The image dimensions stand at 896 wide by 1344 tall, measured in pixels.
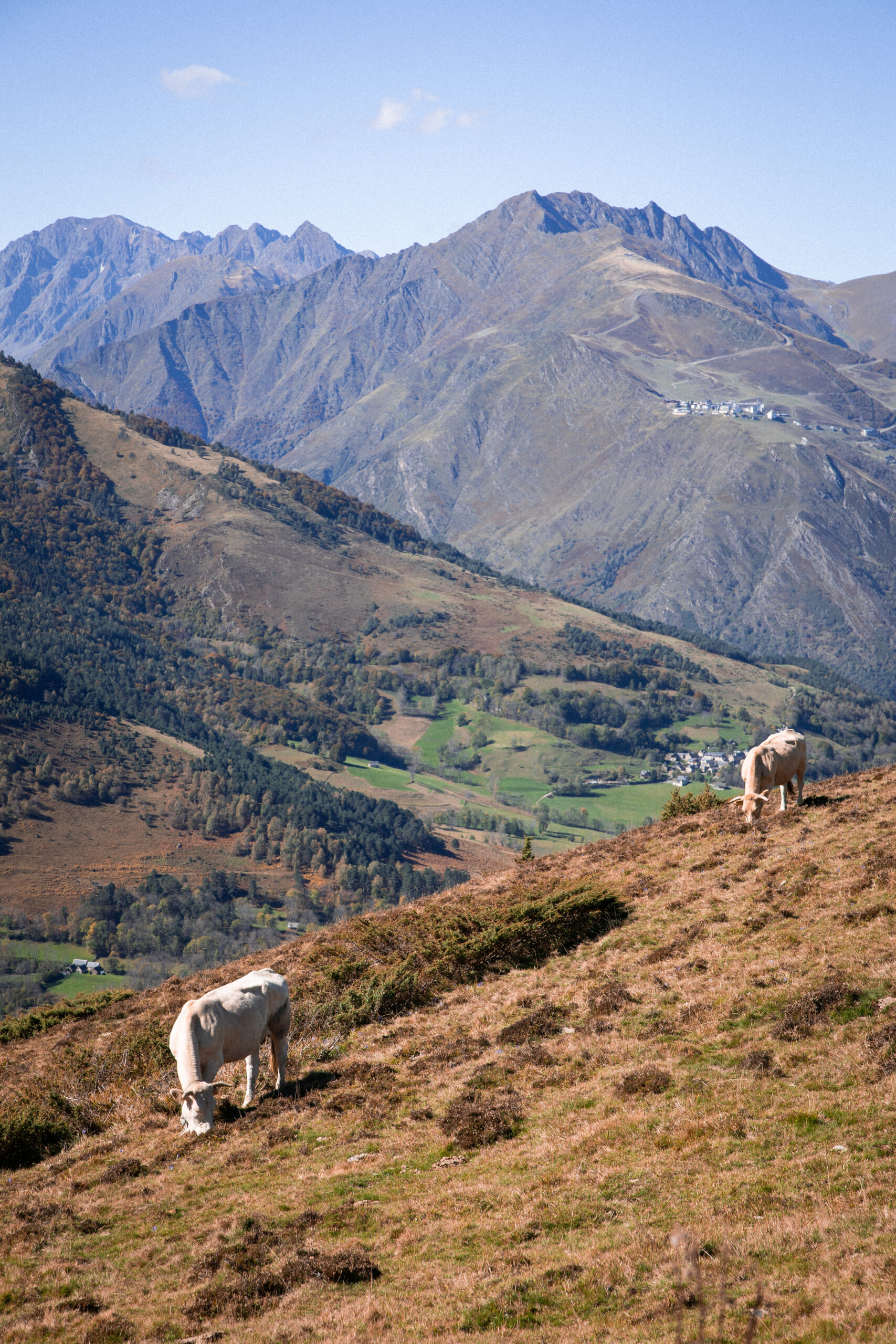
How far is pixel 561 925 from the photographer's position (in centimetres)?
2958

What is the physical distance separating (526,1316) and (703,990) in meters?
11.3

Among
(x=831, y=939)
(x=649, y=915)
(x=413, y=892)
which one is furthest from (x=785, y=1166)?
(x=413, y=892)

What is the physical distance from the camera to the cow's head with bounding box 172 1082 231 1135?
2081 cm

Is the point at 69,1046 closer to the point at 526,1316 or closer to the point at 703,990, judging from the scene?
the point at 703,990

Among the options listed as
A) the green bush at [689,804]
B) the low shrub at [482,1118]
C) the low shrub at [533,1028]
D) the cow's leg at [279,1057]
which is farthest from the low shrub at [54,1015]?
the green bush at [689,804]

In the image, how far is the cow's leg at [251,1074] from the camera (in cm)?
2248

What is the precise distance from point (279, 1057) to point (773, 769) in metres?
19.4

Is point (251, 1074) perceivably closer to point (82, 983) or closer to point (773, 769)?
point (773, 769)

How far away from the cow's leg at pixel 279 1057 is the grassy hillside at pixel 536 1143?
62 cm

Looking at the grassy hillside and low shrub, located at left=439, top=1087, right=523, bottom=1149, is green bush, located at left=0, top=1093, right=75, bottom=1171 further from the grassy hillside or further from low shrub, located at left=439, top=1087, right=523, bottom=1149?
low shrub, located at left=439, top=1087, right=523, bottom=1149

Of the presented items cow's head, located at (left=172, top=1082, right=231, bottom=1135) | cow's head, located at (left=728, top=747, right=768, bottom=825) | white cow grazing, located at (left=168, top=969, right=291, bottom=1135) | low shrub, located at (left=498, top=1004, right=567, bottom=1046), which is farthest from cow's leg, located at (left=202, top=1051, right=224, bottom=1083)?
cow's head, located at (left=728, top=747, right=768, bottom=825)

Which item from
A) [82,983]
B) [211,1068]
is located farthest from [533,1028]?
[82,983]

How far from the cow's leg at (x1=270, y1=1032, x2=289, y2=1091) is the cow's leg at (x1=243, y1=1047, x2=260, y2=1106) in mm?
508

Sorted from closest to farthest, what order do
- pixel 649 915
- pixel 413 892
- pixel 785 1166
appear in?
pixel 785 1166
pixel 649 915
pixel 413 892
